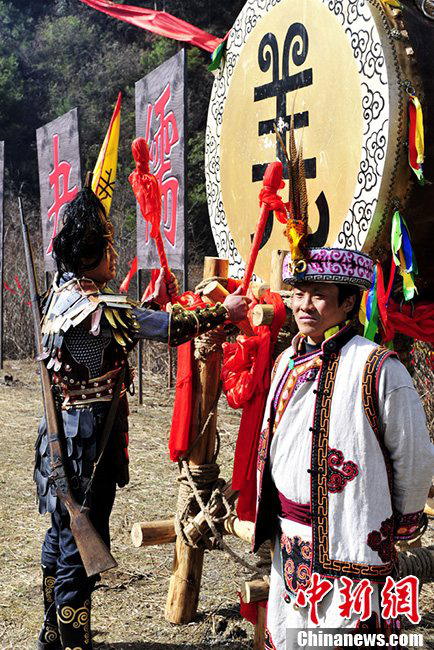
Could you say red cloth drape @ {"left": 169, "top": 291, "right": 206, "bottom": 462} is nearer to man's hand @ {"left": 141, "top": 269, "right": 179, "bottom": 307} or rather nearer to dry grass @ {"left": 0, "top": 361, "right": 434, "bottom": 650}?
man's hand @ {"left": 141, "top": 269, "right": 179, "bottom": 307}

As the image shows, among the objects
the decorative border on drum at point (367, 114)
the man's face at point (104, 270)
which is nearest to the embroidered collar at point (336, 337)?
the decorative border on drum at point (367, 114)

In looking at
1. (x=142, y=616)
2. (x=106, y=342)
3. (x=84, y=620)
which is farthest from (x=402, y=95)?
(x=142, y=616)

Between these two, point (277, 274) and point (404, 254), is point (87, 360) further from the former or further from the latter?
point (404, 254)

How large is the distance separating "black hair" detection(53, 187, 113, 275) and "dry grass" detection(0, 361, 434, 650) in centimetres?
141

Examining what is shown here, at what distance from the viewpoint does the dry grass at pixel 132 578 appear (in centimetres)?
271

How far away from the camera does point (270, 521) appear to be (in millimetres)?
1819

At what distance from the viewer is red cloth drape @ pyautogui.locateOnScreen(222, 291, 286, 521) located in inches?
91.2

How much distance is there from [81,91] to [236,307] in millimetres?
17098

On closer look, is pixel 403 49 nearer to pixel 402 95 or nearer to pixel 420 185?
pixel 402 95

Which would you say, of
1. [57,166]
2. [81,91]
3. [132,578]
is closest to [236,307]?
[132,578]

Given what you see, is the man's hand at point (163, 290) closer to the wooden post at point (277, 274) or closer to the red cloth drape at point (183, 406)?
the red cloth drape at point (183, 406)

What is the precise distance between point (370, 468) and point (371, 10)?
1.45 meters

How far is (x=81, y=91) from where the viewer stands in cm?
1808

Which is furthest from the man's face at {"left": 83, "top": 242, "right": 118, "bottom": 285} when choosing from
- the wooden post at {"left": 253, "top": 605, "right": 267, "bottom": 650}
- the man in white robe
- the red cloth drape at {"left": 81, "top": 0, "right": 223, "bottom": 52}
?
the red cloth drape at {"left": 81, "top": 0, "right": 223, "bottom": 52}
